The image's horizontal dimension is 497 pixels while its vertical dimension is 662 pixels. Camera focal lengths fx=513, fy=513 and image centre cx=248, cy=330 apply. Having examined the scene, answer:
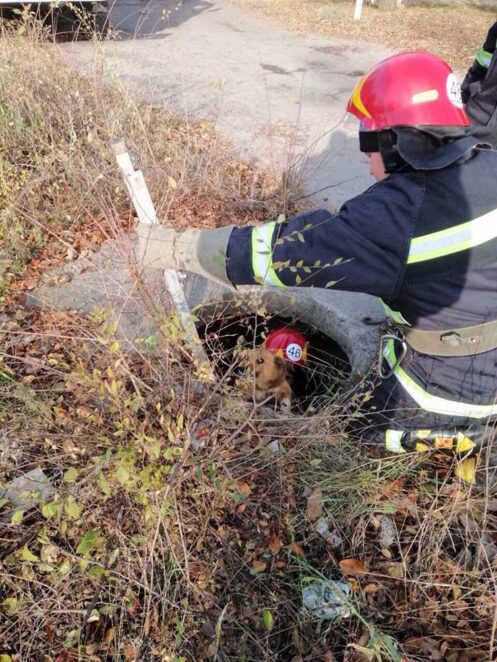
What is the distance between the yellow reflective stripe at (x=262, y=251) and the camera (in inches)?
69.9

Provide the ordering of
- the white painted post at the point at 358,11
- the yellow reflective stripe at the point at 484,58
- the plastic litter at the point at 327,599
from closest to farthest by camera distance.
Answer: the plastic litter at the point at 327,599
the yellow reflective stripe at the point at 484,58
the white painted post at the point at 358,11

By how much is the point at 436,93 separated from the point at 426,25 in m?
11.3

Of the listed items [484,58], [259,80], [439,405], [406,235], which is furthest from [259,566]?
[259,80]

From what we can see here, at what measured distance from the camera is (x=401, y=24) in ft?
36.0

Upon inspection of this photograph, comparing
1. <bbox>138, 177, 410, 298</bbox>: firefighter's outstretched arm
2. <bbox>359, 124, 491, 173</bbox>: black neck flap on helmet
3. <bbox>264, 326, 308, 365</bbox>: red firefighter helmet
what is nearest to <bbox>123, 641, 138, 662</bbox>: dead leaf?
<bbox>138, 177, 410, 298</bbox>: firefighter's outstretched arm

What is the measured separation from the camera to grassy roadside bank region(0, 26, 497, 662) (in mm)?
1673

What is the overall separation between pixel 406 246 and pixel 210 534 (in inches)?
48.7

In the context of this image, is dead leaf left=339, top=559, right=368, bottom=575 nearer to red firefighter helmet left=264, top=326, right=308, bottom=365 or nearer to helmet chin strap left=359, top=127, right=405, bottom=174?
red firefighter helmet left=264, top=326, right=308, bottom=365

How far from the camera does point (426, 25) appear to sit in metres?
11.0

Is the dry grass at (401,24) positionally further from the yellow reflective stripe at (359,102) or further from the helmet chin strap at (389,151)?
the helmet chin strap at (389,151)

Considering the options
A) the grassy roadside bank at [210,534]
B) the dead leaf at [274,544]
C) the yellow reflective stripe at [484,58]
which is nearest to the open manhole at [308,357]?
the grassy roadside bank at [210,534]

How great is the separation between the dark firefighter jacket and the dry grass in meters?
7.37

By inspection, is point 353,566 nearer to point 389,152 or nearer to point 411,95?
point 389,152

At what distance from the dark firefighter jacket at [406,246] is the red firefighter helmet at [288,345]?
1.14m
